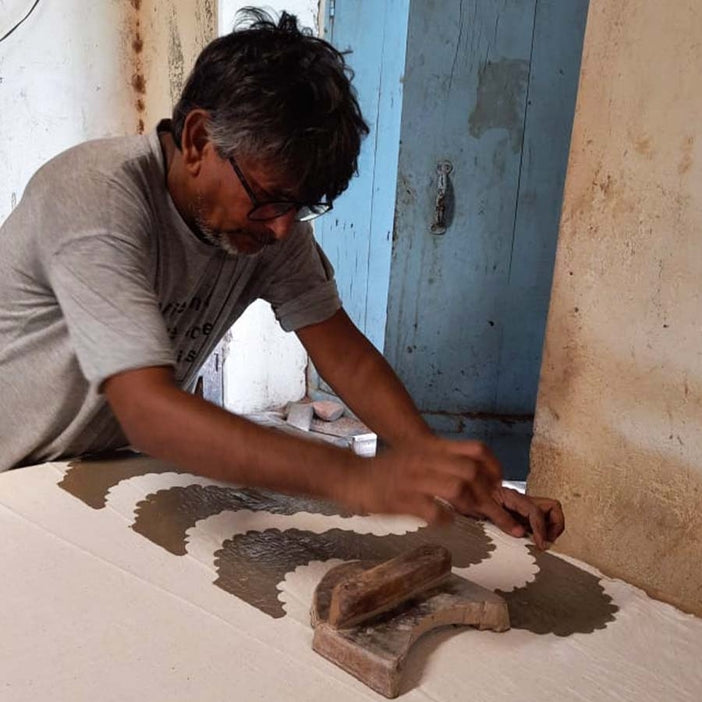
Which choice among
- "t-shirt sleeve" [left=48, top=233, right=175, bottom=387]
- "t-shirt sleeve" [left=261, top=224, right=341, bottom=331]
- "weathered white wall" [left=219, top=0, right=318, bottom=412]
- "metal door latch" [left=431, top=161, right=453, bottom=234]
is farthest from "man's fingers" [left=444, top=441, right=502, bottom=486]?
"weathered white wall" [left=219, top=0, right=318, bottom=412]

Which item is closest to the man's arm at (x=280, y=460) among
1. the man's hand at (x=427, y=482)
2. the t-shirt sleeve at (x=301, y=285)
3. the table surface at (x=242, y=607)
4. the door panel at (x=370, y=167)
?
the man's hand at (x=427, y=482)

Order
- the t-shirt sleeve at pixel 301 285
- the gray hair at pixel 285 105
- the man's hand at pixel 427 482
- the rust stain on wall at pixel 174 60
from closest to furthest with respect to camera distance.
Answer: the man's hand at pixel 427 482 < the gray hair at pixel 285 105 < the t-shirt sleeve at pixel 301 285 < the rust stain on wall at pixel 174 60

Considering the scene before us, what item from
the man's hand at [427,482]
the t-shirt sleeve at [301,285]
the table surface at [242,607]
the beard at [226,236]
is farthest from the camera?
the t-shirt sleeve at [301,285]

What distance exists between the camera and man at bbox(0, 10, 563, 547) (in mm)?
980

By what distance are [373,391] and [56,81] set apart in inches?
89.8

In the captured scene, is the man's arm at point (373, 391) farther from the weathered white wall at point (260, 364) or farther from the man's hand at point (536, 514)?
the weathered white wall at point (260, 364)

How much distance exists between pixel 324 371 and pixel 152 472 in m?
0.36

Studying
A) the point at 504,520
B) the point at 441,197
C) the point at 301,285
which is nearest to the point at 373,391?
the point at 301,285

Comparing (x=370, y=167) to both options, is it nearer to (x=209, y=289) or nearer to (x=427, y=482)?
(x=209, y=289)

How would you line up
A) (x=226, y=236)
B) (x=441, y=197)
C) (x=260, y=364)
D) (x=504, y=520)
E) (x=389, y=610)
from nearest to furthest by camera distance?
(x=389, y=610) < (x=504, y=520) < (x=226, y=236) < (x=441, y=197) < (x=260, y=364)

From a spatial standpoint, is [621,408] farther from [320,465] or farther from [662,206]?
[320,465]

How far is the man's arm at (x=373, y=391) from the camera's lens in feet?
3.82

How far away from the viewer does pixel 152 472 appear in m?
1.32

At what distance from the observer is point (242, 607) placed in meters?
0.94
